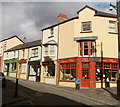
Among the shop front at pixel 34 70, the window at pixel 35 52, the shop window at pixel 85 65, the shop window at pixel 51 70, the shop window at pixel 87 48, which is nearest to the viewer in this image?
the shop window at pixel 85 65

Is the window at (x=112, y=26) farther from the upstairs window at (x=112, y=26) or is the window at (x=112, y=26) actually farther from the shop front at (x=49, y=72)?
the shop front at (x=49, y=72)

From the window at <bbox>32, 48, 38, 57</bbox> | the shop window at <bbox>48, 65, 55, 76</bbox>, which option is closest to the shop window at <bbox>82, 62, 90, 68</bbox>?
the shop window at <bbox>48, 65, 55, 76</bbox>

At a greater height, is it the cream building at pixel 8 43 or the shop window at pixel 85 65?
the cream building at pixel 8 43

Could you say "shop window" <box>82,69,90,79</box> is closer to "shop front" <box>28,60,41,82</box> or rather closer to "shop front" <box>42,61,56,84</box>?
"shop front" <box>42,61,56,84</box>

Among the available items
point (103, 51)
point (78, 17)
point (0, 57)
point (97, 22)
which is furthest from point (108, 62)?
point (0, 57)

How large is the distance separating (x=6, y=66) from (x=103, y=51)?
23503mm

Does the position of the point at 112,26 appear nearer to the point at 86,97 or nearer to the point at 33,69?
the point at 86,97

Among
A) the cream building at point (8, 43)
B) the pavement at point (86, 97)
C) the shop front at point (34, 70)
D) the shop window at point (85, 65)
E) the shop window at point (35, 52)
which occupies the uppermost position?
the cream building at point (8, 43)

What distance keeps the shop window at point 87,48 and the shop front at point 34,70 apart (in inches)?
331

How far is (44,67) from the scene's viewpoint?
80.0 ft

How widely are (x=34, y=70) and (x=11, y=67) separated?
8181 mm

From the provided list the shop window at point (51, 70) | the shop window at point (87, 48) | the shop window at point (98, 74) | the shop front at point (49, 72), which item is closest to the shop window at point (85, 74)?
the shop window at point (98, 74)

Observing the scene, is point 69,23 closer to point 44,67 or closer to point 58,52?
point 58,52

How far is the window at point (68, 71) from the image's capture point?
19953mm
